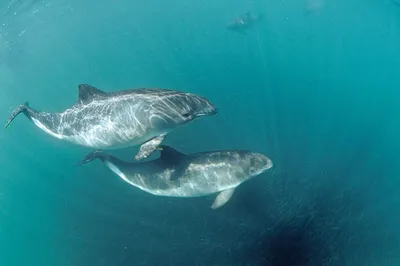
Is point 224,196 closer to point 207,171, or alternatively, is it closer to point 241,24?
point 207,171

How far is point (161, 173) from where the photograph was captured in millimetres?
8172

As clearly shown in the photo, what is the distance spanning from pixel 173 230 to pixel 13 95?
4938cm

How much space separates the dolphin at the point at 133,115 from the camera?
295 inches

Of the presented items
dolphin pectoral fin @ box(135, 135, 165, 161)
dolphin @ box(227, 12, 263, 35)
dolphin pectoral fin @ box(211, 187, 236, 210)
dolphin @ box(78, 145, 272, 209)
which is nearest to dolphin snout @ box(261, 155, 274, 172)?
dolphin @ box(78, 145, 272, 209)

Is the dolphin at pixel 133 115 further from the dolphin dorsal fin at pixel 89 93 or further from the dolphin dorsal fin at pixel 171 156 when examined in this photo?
the dolphin dorsal fin at pixel 171 156

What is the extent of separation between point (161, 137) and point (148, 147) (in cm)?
47

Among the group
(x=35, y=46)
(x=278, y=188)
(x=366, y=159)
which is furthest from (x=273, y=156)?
(x=35, y=46)

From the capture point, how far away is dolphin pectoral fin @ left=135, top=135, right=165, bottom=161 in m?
7.36

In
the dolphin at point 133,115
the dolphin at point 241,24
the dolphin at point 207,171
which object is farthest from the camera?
the dolphin at point 241,24

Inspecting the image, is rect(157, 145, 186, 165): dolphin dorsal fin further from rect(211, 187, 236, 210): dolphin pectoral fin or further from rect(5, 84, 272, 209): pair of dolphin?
rect(211, 187, 236, 210): dolphin pectoral fin

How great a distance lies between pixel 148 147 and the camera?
7.53 m

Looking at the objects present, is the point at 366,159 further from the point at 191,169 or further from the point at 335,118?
the point at 191,169

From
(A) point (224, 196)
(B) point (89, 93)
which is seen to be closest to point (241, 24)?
(B) point (89, 93)

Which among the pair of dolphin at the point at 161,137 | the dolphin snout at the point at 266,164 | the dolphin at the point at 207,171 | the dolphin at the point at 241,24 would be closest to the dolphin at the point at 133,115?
the pair of dolphin at the point at 161,137
